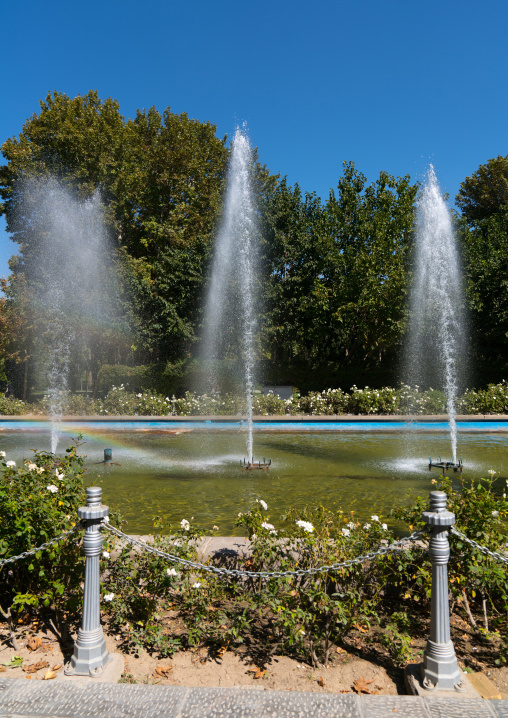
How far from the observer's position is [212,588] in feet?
10.1

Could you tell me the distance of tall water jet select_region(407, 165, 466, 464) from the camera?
20.9 meters

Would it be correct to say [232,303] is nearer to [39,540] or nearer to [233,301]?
[233,301]

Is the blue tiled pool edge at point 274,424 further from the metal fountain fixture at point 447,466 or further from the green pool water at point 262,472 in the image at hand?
the metal fountain fixture at point 447,466

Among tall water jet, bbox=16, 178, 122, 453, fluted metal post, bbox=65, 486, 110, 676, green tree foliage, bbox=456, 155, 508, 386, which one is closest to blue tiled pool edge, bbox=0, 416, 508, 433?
tall water jet, bbox=16, 178, 122, 453

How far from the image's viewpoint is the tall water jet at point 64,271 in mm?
21719

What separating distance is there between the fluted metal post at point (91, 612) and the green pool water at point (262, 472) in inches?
73.4

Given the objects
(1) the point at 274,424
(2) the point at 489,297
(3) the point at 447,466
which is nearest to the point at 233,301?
(1) the point at 274,424

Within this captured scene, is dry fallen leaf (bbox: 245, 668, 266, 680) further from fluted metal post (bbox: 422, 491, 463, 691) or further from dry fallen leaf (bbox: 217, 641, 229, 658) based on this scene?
fluted metal post (bbox: 422, 491, 463, 691)

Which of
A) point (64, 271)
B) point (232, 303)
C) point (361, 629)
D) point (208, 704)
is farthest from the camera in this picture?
point (64, 271)

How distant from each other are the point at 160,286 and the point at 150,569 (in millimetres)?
19938

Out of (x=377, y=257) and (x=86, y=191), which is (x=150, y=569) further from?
(x=86, y=191)

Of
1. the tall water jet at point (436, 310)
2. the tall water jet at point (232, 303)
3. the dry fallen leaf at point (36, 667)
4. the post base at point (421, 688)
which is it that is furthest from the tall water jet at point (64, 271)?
the post base at point (421, 688)

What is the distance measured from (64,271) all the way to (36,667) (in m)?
22.3

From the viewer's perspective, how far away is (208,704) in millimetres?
2271
